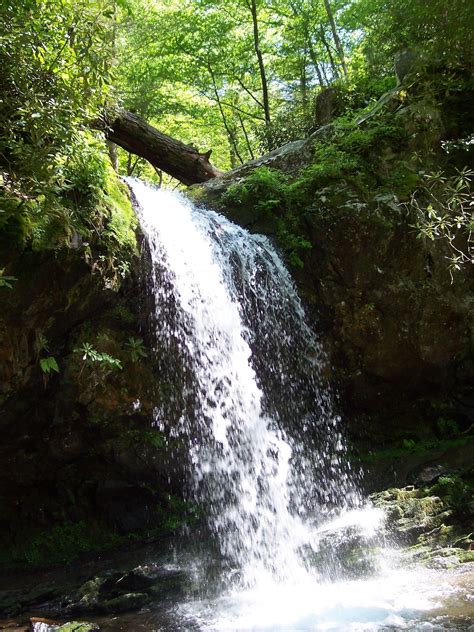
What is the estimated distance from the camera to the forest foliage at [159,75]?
4.48m

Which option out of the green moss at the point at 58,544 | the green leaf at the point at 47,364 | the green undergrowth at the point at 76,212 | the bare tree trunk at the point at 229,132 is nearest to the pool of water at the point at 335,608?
the green moss at the point at 58,544

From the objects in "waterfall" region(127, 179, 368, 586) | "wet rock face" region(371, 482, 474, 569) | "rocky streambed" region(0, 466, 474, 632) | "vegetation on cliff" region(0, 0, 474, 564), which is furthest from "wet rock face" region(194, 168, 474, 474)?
"wet rock face" region(371, 482, 474, 569)

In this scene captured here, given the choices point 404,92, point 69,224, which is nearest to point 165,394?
point 69,224

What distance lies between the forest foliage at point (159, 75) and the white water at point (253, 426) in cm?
137

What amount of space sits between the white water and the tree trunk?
1.62 m

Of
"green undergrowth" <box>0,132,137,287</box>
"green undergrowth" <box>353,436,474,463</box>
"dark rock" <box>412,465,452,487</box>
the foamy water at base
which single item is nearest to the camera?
the foamy water at base

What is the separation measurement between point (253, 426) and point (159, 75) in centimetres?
1016

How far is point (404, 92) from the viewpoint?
8422 mm

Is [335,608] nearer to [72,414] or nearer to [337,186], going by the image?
[72,414]

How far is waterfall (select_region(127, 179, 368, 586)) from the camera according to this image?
626 centimetres

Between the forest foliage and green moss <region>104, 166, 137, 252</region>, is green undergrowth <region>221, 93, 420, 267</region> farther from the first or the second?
green moss <region>104, 166, 137, 252</region>

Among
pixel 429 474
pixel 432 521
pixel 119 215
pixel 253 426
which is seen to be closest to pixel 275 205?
pixel 119 215

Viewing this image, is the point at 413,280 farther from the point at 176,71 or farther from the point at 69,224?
the point at 176,71

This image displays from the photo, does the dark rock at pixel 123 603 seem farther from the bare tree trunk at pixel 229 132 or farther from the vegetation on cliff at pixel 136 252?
the bare tree trunk at pixel 229 132
